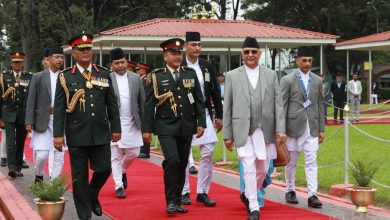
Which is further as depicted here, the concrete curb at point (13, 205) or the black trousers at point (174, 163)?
the concrete curb at point (13, 205)

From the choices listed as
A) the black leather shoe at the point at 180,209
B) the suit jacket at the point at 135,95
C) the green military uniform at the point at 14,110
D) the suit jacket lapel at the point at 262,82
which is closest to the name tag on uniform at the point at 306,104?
the suit jacket lapel at the point at 262,82

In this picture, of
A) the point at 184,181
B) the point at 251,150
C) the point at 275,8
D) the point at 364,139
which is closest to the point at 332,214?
the point at 251,150

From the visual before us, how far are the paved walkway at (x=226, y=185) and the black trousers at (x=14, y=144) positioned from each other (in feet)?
0.90

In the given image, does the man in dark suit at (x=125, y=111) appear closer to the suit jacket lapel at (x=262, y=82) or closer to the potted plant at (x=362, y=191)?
the suit jacket lapel at (x=262, y=82)

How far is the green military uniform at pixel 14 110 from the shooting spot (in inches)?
472

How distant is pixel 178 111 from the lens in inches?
318

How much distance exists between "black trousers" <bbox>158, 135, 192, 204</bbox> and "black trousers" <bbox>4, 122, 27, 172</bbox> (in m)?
4.68

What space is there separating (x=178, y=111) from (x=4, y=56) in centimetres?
6891

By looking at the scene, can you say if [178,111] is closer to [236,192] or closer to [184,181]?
[184,181]

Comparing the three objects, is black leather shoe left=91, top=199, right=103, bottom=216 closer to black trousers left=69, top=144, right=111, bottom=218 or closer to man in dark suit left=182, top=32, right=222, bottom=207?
black trousers left=69, top=144, right=111, bottom=218

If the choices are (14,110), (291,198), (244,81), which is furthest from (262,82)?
(14,110)

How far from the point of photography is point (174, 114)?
804 cm

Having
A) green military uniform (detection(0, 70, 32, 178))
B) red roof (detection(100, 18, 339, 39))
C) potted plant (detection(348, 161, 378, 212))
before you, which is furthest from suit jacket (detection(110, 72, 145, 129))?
red roof (detection(100, 18, 339, 39))

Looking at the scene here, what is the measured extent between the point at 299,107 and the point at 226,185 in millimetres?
2381
